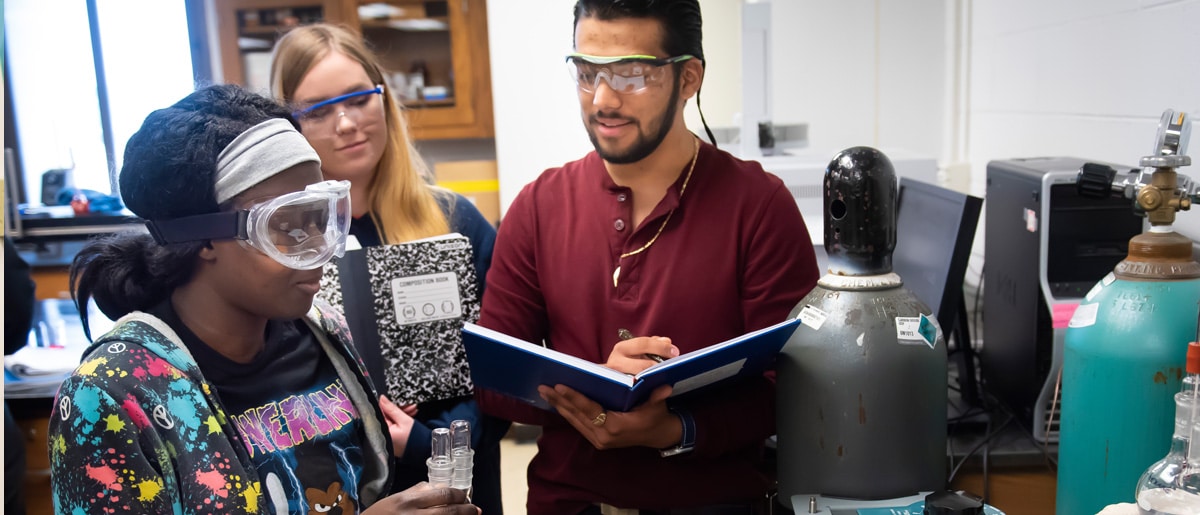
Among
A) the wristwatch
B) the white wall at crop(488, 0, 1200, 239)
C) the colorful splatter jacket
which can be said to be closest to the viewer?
the colorful splatter jacket

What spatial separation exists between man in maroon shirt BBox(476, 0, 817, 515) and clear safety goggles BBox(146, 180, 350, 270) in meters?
0.37

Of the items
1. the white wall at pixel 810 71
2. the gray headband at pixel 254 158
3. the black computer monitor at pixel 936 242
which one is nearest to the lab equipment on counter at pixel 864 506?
the black computer monitor at pixel 936 242

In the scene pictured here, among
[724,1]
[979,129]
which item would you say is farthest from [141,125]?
[724,1]

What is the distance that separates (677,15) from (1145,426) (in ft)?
3.03

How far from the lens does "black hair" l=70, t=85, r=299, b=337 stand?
45.6 inches

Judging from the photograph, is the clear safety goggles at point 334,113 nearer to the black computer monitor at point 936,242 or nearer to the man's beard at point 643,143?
the man's beard at point 643,143

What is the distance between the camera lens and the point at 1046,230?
163cm

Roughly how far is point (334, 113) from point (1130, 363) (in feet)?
4.71

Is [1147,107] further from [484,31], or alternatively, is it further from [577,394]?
[484,31]

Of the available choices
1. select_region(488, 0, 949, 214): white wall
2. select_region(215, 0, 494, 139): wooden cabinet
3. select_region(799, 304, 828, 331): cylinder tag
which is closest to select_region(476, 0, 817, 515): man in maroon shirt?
select_region(799, 304, 828, 331): cylinder tag

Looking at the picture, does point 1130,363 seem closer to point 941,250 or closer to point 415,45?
point 941,250

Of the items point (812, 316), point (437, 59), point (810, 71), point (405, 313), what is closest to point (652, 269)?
point (812, 316)

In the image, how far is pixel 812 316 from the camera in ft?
4.12

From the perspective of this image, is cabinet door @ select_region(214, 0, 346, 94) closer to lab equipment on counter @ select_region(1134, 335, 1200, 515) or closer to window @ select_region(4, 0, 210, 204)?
window @ select_region(4, 0, 210, 204)
